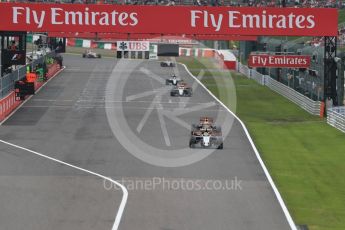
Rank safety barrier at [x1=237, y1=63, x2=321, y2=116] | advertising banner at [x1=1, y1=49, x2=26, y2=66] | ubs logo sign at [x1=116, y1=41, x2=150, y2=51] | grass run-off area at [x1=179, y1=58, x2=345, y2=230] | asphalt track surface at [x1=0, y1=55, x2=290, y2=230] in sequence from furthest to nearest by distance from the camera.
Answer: ubs logo sign at [x1=116, y1=41, x2=150, y2=51] → safety barrier at [x1=237, y1=63, x2=321, y2=116] → advertising banner at [x1=1, y1=49, x2=26, y2=66] → grass run-off area at [x1=179, y1=58, x2=345, y2=230] → asphalt track surface at [x1=0, y1=55, x2=290, y2=230]

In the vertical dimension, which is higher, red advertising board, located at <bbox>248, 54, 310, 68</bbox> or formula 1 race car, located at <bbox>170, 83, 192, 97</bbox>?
red advertising board, located at <bbox>248, 54, 310, 68</bbox>

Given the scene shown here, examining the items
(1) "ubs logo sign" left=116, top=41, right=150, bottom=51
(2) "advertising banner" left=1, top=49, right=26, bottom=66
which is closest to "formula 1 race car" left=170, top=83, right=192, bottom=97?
(1) "ubs logo sign" left=116, top=41, right=150, bottom=51

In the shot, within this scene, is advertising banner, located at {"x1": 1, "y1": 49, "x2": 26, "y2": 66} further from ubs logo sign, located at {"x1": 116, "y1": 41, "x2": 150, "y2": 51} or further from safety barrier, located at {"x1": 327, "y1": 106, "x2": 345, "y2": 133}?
safety barrier, located at {"x1": 327, "y1": 106, "x2": 345, "y2": 133}

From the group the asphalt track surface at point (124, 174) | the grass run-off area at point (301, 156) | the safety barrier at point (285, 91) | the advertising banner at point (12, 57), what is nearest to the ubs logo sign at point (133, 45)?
the grass run-off area at point (301, 156)

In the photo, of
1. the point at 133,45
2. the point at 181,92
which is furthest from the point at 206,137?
the point at 133,45

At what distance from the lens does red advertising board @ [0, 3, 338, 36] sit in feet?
126

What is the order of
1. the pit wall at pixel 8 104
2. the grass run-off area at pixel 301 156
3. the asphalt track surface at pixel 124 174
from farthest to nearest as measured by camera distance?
the pit wall at pixel 8 104
the grass run-off area at pixel 301 156
the asphalt track surface at pixel 124 174

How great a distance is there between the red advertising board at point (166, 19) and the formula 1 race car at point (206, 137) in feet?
30.8

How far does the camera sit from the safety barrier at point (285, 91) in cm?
4447

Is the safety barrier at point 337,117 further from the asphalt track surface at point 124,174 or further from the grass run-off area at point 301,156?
the asphalt track surface at point 124,174

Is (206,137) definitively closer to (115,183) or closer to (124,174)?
(124,174)

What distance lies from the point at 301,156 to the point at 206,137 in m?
3.92

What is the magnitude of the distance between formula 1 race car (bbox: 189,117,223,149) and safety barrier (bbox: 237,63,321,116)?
14420 mm

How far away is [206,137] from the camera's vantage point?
1204 inches
